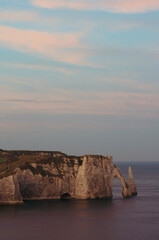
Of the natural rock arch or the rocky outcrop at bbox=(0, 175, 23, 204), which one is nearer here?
the rocky outcrop at bbox=(0, 175, 23, 204)

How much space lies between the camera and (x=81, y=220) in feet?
291

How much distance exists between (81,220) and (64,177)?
30464 millimetres

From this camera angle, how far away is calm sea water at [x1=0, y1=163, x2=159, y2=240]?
75.9m

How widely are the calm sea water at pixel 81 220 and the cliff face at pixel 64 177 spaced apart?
4.35 m

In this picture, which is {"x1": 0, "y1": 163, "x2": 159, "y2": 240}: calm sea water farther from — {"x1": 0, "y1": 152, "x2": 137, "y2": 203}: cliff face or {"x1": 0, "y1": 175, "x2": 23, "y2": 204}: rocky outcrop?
{"x1": 0, "y1": 152, "x2": 137, "y2": 203}: cliff face

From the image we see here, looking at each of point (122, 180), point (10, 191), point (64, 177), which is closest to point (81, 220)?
point (10, 191)

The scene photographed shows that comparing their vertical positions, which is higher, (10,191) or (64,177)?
(64,177)

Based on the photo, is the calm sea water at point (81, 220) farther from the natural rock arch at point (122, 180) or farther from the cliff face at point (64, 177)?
the natural rock arch at point (122, 180)

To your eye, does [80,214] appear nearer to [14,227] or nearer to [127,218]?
[127,218]

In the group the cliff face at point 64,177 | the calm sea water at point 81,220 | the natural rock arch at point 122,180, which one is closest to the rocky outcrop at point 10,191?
the calm sea water at point 81,220

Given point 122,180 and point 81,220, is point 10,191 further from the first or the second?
point 122,180

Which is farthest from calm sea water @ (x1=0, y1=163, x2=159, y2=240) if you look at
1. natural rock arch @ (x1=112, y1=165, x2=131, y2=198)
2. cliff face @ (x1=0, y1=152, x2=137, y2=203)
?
natural rock arch @ (x1=112, y1=165, x2=131, y2=198)

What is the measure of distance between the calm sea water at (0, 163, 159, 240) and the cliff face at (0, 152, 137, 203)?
4.35 metres

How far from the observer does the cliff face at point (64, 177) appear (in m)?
116
